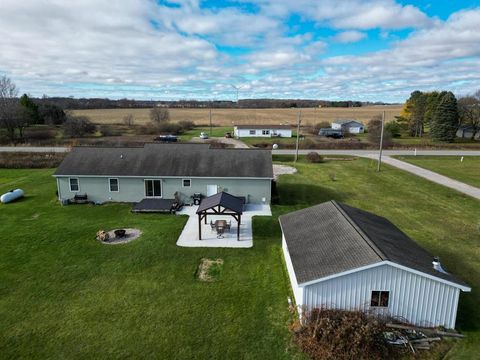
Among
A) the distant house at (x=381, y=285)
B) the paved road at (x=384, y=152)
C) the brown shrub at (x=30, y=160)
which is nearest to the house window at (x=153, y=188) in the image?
the distant house at (x=381, y=285)

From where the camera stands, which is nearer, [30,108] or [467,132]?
[467,132]

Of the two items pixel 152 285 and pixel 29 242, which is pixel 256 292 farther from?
pixel 29 242

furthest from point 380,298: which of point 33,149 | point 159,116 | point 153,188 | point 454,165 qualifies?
point 159,116

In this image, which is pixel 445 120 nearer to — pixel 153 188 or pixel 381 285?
pixel 153 188

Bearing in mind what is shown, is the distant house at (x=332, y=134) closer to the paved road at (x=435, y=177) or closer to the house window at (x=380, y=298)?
the paved road at (x=435, y=177)

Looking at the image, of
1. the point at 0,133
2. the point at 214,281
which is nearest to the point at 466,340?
the point at 214,281
